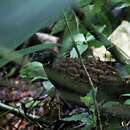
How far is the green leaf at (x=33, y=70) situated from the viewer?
137 cm

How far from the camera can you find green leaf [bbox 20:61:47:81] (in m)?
1.37

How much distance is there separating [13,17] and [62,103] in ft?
4.41

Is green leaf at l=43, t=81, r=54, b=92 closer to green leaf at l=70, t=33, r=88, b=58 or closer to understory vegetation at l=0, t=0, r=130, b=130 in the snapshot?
understory vegetation at l=0, t=0, r=130, b=130

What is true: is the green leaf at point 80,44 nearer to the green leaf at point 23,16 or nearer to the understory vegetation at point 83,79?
the understory vegetation at point 83,79

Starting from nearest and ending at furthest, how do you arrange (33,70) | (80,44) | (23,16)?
(23,16) < (80,44) < (33,70)

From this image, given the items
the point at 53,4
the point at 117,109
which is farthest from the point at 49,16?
the point at 117,109

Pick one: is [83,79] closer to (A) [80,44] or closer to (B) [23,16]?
(A) [80,44]

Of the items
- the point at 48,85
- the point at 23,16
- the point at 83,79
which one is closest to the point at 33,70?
the point at 48,85

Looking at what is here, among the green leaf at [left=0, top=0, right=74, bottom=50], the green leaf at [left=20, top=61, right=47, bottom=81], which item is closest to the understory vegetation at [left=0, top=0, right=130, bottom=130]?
the green leaf at [left=20, top=61, right=47, bottom=81]

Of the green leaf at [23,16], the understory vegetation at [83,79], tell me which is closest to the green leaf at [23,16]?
the green leaf at [23,16]

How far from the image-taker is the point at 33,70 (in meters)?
1.40

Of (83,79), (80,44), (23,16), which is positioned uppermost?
(23,16)

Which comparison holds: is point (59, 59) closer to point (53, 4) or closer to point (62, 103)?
point (62, 103)

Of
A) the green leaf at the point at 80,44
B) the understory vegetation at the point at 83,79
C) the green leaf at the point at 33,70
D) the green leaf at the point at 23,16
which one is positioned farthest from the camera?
the green leaf at the point at 33,70
